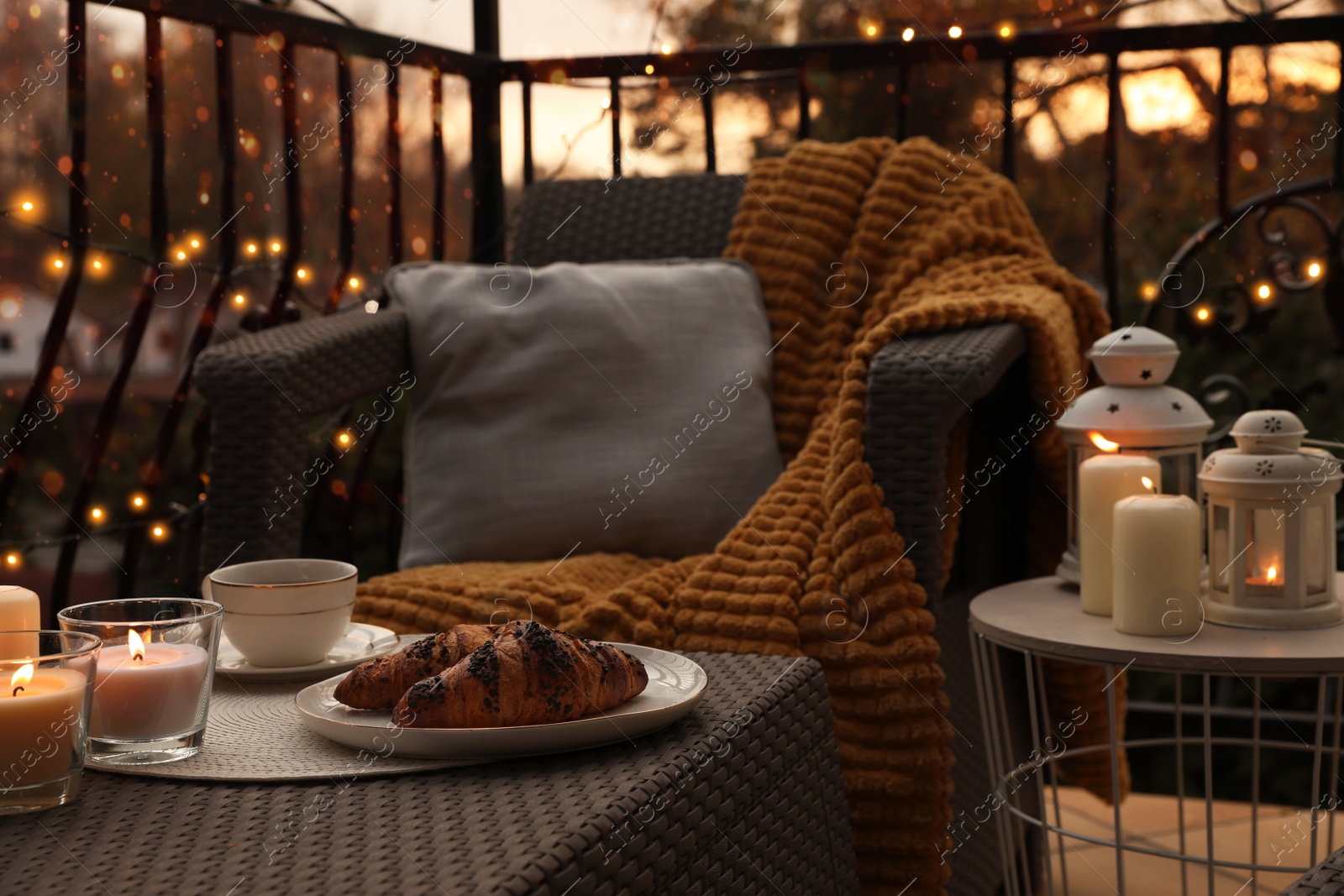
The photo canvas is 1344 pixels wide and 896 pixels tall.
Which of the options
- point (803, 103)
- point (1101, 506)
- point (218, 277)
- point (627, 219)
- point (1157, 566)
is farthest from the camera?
point (803, 103)

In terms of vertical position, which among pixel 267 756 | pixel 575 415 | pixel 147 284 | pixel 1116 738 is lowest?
pixel 1116 738

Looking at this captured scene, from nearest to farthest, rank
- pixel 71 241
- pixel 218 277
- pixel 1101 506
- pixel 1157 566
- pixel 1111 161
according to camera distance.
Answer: pixel 1157 566 → pixel 1101 506 → pixel 71 241 → pixel 218 277 → pixel 1111 161

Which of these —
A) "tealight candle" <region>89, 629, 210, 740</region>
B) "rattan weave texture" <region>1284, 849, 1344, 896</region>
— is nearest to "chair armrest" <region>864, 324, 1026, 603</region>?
A: "rattan weave texture" <region>1284, 849, 1344, 896</region>

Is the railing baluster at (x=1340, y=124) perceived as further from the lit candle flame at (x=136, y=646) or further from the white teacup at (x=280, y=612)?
the lit candle flame at (x=136, y=646)

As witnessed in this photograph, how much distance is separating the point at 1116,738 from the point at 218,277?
4.42ft

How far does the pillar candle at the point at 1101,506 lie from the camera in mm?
1127

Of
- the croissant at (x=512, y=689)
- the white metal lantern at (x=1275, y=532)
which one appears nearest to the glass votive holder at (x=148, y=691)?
the croissant at (x=512, y=689)

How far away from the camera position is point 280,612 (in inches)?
34.4

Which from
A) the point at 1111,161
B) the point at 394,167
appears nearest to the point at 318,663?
the point at 394,167

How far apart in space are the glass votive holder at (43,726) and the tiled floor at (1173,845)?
48.6 inches

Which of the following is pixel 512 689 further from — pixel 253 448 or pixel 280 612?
pixel 253 448

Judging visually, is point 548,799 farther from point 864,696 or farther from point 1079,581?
point 1079,581

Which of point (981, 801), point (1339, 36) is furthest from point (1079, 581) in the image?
point (1339, 36)

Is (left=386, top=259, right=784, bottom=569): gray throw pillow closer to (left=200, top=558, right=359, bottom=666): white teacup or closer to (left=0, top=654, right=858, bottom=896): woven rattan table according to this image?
(left=200, top=558, right=359, bottom=666): white teacup
